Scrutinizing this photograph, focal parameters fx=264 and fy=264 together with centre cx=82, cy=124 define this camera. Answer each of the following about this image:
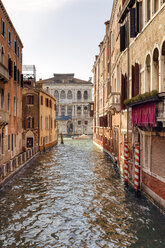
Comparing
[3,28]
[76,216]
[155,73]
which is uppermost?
[3,28]

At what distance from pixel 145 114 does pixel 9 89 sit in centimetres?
1386

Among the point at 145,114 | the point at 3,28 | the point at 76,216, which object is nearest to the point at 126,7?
the point at 145,114

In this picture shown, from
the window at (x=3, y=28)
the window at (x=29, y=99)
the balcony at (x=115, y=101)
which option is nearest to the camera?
the balcony at (x=115, y=101)

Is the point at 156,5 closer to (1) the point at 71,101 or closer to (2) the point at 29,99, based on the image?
(2) the point at 29,99

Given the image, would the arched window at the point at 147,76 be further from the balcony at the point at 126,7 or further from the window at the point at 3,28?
the window at the point at 3,28

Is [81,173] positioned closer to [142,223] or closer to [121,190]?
[121,190]

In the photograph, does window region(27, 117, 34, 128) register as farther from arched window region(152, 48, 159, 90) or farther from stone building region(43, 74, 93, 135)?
stone building region(43, 74, 93, 135)

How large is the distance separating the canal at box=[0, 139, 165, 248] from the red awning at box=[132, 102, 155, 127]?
3.23m

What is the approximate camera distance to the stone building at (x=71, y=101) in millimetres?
78250

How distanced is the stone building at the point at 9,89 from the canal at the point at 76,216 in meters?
4.37

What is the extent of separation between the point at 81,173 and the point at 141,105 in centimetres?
896

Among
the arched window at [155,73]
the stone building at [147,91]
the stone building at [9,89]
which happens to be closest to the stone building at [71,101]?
the stone building at [9,89]

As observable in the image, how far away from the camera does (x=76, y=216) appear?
386 inches

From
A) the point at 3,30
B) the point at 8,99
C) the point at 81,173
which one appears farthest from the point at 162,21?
the point at 8,99
